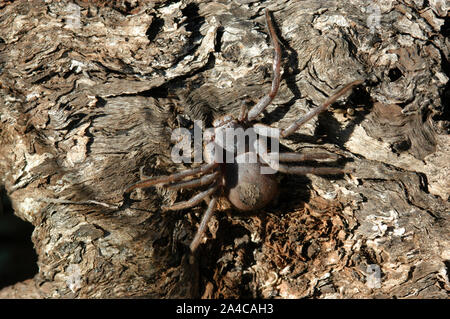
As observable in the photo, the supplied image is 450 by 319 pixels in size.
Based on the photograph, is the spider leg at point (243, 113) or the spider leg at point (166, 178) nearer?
the spider leg at point (166, 178)

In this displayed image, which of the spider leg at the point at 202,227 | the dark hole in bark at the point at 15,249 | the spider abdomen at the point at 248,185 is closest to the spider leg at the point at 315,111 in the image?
the spider abdomen at the point at 248,185

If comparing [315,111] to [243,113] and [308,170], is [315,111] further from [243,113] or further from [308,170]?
[243,113]

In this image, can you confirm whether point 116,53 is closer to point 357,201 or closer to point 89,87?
point 89,87

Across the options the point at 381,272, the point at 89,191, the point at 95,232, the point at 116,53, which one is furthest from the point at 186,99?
the point at 381,272

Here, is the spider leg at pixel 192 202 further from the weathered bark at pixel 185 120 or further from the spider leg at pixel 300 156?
the spider leg at pixel 300 156

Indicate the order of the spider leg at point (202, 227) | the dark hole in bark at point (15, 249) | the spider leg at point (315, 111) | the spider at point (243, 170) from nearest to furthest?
the spider leg at point (315, 111), the spider at point (243, 170), the spider leg at point (202, 227), the dark hole in bark at point (15, 249)

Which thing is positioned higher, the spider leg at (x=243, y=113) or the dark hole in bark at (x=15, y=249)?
the spider leg at (x=243, y=113)

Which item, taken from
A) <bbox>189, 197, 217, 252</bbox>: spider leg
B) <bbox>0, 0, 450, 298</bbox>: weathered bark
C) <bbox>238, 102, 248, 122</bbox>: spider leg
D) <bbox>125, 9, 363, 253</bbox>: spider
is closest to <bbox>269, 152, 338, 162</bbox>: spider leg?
<bbox>125, 9, 363, 253</bbox>: spider
